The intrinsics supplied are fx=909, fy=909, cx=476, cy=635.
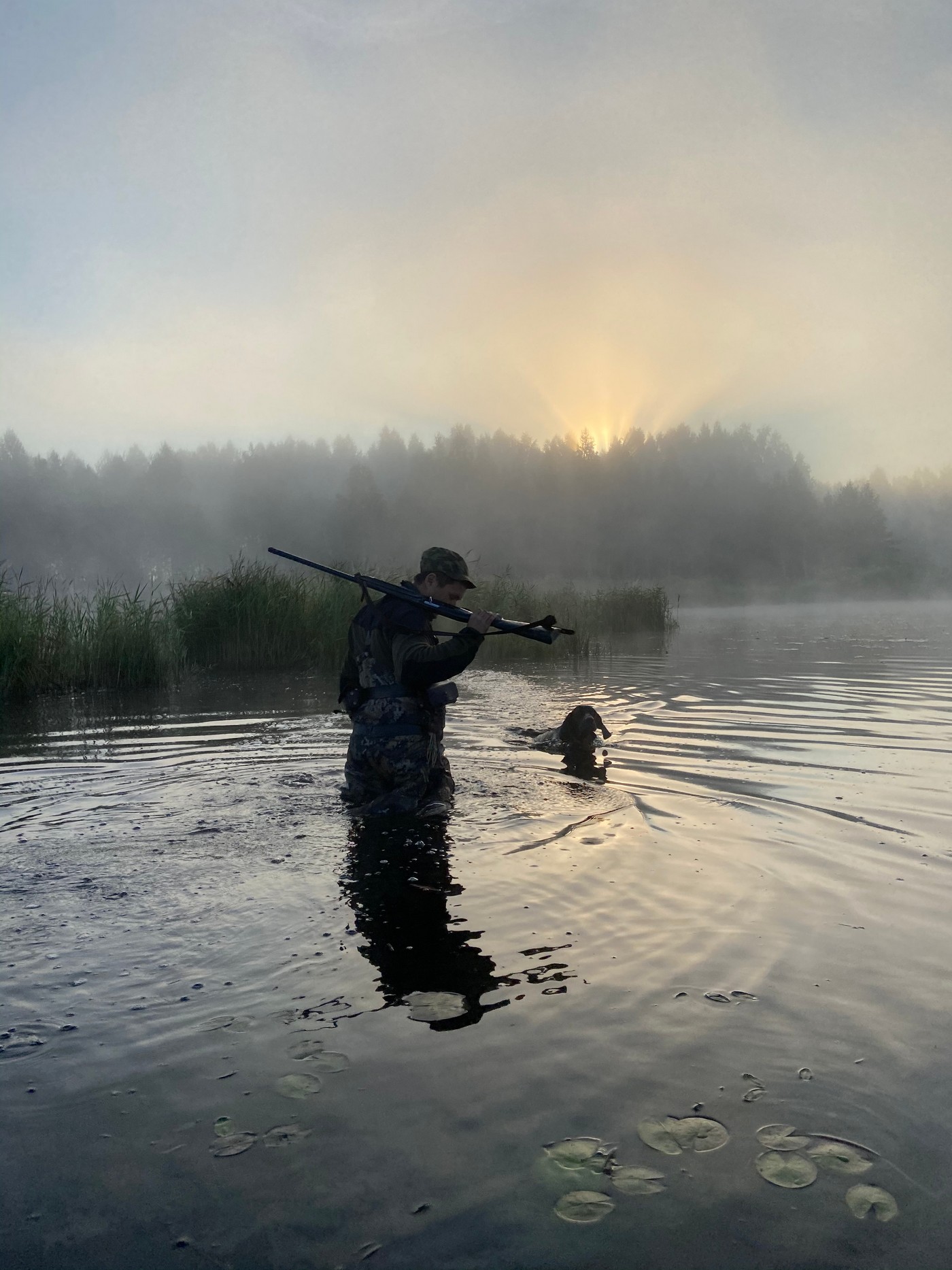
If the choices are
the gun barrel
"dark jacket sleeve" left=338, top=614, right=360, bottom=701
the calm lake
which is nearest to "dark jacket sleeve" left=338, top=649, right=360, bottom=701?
"dark jacket sleeve" left=338, top=614, right=360, bottom=701

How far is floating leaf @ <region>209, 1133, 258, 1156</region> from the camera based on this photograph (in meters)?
2.54

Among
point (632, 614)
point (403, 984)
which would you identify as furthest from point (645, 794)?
point (632, 614)

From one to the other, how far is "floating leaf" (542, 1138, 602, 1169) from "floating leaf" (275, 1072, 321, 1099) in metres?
0.78

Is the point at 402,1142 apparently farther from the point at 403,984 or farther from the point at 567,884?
the point at 567,884

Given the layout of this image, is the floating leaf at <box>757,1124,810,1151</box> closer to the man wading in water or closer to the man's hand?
the man's hand

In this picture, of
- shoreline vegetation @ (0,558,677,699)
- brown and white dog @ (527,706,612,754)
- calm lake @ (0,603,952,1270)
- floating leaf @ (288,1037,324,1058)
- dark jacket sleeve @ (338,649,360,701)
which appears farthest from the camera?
shoreline vegetation @ (0,558,677,699)

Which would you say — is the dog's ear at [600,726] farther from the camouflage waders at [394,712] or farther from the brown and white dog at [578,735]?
the camouflage waders at [394,712]

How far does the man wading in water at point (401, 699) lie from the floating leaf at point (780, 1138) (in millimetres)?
4121

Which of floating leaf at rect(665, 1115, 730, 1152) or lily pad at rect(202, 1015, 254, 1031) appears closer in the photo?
floating leaf at rect(665, 1115, 730, 1152)

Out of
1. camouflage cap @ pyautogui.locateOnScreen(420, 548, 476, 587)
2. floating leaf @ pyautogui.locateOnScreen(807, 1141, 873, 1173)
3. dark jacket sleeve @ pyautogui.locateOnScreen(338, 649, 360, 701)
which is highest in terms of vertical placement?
camouflage cap @ pyautogui.locateOnScreen(420, 548, 476, 587)

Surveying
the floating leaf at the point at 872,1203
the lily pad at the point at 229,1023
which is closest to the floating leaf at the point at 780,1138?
the floating leaf at the point at 872,1203

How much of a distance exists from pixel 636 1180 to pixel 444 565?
475cm

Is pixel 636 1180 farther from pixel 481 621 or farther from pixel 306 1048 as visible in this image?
pixel 481 621

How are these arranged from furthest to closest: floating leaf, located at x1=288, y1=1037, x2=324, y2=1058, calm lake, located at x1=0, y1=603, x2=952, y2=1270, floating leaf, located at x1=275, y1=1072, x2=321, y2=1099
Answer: floating leaf, located at x1=288, y1=1037, x2=324, y2=1058, floating leaf, located at x1=275, y1=1072, x2=321, y2=1099, calm lake, located at x1=0, y1=603, x2=952, y2=1270
